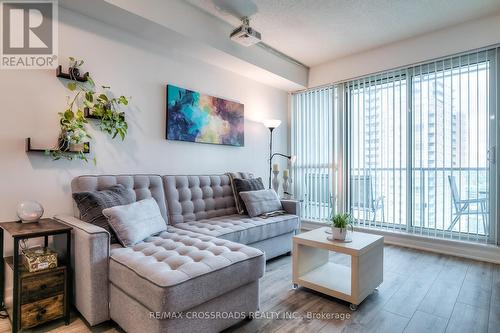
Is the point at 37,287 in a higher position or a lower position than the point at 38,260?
lower

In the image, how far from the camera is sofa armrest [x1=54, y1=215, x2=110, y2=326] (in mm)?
1651

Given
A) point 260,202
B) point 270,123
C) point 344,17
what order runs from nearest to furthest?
1. point 344,17
2. point 260,202
3. point 270,123

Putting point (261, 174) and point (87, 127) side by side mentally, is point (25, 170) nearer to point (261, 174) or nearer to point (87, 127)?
point (87, 127)

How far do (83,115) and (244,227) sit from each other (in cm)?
174

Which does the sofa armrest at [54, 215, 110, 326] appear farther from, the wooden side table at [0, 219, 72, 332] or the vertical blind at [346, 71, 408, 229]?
the vertical blind at [346, 71, 408, 229]

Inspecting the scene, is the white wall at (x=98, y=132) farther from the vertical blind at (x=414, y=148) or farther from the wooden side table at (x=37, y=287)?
the vertical blind at (x=414, y=148)

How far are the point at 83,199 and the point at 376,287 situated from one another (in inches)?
93.5

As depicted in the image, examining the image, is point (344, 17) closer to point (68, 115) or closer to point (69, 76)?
point (69, 76)

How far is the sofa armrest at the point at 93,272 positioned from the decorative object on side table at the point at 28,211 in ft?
1.29

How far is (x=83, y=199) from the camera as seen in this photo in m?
2.06

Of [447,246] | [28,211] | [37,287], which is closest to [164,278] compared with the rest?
[37,287]

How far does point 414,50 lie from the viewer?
345 cm

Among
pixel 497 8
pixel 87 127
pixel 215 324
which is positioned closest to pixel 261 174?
pixel 87 127

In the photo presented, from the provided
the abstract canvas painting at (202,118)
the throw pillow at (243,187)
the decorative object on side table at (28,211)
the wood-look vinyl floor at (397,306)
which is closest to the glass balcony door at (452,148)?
the wood-look vinyl floor at (397,306)
